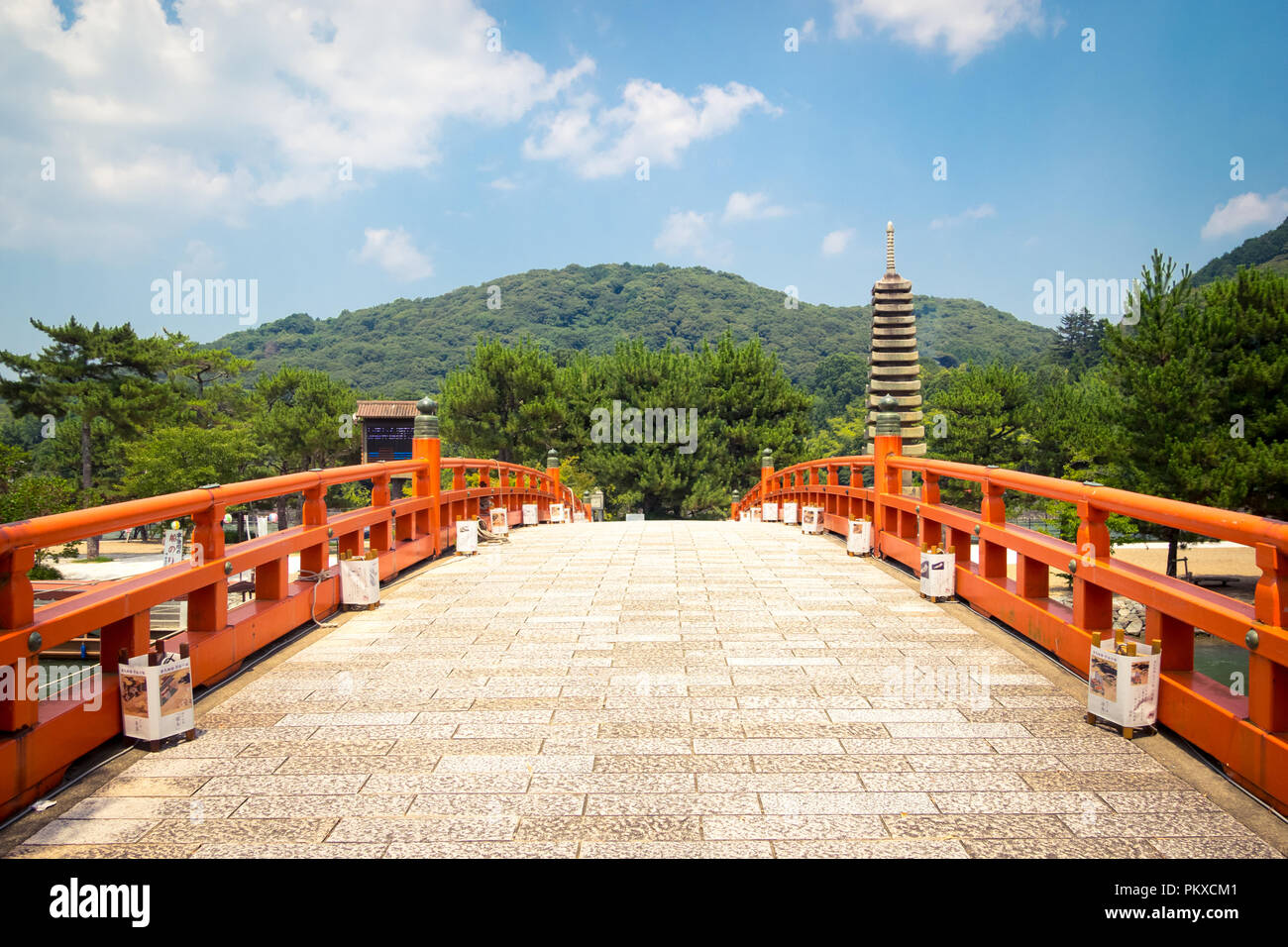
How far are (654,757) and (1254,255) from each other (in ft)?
291

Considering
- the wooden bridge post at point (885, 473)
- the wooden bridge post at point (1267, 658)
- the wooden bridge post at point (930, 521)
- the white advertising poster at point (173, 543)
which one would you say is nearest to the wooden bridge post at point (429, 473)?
the white advertising poster at point (173, 543)

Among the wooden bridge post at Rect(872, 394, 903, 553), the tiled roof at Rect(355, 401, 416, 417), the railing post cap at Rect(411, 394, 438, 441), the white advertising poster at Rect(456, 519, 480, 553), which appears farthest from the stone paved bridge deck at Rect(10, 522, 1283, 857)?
the tiled roof at Rect(355, 401, 416, 417)

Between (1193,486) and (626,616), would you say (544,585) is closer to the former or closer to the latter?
(626,616)

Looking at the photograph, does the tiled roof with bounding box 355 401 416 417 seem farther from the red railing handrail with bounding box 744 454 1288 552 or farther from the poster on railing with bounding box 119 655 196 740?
the poster on railing with bounding box 119 655 196 740

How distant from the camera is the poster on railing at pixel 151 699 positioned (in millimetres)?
3568

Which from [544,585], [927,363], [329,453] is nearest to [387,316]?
[329,453]

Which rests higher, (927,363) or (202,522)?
(927,363)

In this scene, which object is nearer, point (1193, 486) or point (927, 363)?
point (1193, 486)

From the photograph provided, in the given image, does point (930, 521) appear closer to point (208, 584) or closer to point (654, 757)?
point (654, 757)

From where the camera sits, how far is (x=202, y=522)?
434cm

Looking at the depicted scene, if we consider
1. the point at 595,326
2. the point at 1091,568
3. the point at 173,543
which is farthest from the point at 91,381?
the point at 595,326

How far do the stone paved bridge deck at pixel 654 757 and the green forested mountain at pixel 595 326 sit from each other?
68.3 m

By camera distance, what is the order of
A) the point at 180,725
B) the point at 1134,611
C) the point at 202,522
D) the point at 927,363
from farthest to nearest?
1. the point at 927,363
2. the point at 1134,611
3. the point at 202,522
4. the point at 180,725

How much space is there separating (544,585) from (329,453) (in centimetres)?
4219
